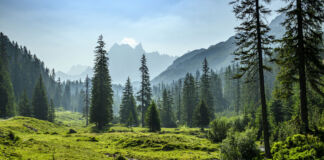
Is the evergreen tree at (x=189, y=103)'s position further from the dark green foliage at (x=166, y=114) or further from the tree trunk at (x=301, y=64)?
the tree trunk at (x=301, y=64)

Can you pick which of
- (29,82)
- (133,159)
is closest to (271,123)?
(133,159)

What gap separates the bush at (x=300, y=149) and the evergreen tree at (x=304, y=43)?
3.05 meters

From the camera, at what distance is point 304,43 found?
1468 centimetres

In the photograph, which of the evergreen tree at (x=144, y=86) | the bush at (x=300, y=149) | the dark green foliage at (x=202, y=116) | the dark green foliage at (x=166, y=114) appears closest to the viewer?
the bush at (x=300, y=149)

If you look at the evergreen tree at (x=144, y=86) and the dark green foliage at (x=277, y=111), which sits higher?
the evergreen tree at (x=144, y=86)

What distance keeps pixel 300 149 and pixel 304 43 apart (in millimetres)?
8392

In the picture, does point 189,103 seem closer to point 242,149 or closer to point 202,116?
point 202,116

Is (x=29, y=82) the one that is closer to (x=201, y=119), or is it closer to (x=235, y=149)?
(x=201, y=119)

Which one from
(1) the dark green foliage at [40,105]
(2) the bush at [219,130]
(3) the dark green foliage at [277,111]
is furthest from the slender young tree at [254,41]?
(1) the dark green foliage at [40,105]

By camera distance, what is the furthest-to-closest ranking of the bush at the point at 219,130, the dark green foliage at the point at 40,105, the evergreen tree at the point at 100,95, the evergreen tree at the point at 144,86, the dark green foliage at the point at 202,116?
the dark green foliage at the point at 40,105
the evergreen tree at the point at 144,86
the dark green foliage at the point at 202,116
the evergreen tree at the point at 100,95
the bush at the point at 219,130

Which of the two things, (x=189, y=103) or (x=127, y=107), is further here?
(x=189, y=103)

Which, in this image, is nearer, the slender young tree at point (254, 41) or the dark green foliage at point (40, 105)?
the slender young tree at point (254, 41)

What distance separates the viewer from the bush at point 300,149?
10.1 m

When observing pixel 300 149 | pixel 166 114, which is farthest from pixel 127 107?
pixel 300 149
